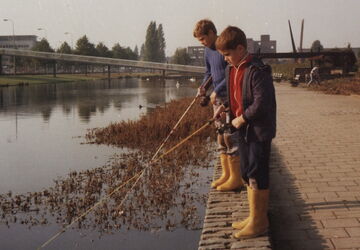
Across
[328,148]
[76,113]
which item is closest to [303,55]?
[76,113]

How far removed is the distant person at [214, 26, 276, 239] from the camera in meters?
3.66

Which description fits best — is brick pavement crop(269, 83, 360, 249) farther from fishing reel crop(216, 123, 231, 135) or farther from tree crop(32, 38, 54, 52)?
tree crop(32, 38, 54, 52)

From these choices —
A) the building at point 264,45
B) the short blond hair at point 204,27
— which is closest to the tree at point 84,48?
the building at point 264,45

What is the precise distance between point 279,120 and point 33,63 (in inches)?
3211

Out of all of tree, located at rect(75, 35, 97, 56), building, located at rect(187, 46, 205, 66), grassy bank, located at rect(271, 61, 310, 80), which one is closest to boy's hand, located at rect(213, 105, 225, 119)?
grassy bank, located at rect(271, 61, 310, 80)

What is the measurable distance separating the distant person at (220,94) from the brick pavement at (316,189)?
1.81 ft

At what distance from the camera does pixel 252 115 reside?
144 inches

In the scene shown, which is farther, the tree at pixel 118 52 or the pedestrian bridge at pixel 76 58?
the tree at pixel 118 52

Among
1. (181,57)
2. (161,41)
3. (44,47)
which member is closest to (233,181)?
(44,47)

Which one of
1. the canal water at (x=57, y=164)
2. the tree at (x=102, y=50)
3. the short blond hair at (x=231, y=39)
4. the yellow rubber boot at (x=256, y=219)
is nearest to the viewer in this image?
the short blond hair at (x=231, y=39)

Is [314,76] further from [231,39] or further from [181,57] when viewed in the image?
[181,57]

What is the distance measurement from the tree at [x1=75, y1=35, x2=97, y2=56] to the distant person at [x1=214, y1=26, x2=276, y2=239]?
86.4m

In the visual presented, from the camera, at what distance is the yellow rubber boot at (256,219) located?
387 centimetres

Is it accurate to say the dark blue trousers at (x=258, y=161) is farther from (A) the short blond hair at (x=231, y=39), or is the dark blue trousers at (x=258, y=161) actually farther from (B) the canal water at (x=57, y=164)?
(B) the canal water at (x=57, y=164)
